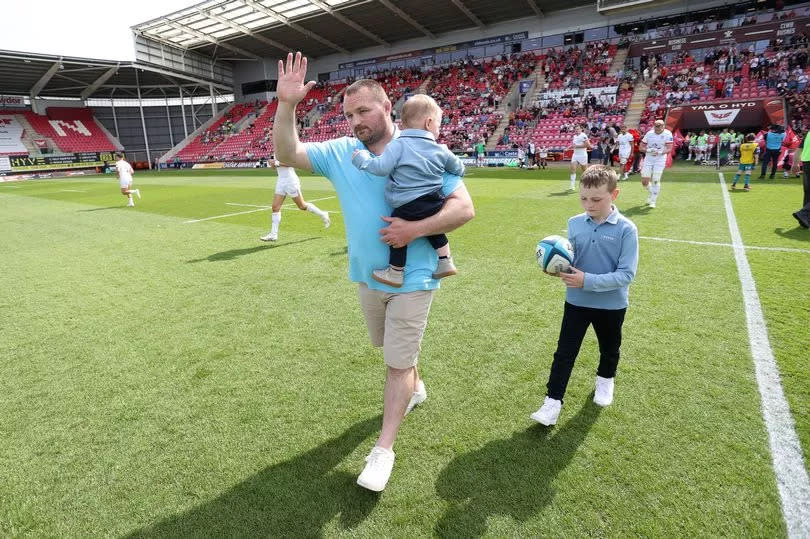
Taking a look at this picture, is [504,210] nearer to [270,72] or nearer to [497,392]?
[497,392]

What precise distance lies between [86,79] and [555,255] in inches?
2330

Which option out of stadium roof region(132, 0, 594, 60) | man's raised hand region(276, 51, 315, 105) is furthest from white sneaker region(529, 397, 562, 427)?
stadium roof region(132, 0, 594, 60)

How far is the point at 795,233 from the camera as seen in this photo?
7566mm

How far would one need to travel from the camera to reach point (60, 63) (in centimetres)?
4031

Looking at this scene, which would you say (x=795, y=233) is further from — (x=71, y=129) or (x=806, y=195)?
(x=71, y=129)

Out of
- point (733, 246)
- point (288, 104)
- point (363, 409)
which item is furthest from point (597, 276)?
point (733, 246)

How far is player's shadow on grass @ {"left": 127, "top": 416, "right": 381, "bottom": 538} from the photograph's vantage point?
2.27 m

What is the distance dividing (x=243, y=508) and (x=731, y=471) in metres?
2.63

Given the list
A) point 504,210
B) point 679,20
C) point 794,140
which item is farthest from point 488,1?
point 504,210

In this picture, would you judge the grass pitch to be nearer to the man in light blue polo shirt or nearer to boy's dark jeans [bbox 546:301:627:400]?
boy's dark jeans [bbox 546:301:627:400]

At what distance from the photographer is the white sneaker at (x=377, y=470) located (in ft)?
7.84

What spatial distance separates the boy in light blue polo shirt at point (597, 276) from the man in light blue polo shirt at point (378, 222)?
82 centimetres

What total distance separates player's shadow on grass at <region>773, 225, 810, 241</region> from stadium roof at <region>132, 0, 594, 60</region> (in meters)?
32.8

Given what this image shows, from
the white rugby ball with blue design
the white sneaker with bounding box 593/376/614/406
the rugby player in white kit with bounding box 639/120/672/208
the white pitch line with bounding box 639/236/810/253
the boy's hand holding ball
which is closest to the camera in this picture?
the boy's hand holding ball
